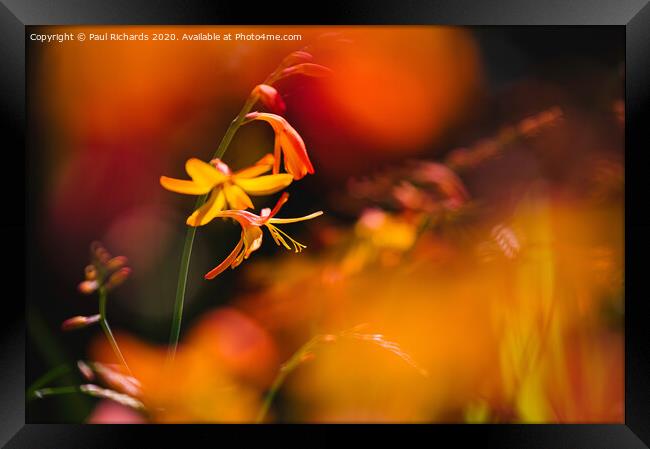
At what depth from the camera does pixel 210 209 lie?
1446 mm

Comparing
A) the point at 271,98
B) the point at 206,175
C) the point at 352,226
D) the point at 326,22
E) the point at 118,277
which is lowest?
the point at 118,277

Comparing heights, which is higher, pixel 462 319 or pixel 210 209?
pixel 210 209

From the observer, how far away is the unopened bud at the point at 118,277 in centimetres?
146

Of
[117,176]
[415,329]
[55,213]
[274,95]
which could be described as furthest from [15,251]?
[415,329]

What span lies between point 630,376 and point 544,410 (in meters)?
0.22

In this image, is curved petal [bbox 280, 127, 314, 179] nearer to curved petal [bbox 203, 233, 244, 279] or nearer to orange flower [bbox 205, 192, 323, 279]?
orange flower [bbox 205, 192, 323, 279]

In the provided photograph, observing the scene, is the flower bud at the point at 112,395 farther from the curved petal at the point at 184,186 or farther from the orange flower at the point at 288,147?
the orange flower at the point at 288,147

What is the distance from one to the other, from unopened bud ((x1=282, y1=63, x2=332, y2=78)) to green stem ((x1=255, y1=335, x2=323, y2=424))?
2.02ft

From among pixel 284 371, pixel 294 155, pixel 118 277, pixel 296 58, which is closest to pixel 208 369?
pixel 284 371

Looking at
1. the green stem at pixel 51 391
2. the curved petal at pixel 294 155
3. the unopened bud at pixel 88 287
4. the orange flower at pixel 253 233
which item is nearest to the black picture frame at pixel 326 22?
the green stem at pixel 51 391

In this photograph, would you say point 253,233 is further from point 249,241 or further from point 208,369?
point 208,369

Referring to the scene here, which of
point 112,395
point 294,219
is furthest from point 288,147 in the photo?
point 112,395

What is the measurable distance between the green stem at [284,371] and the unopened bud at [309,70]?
615 mm

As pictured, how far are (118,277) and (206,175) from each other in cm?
32
